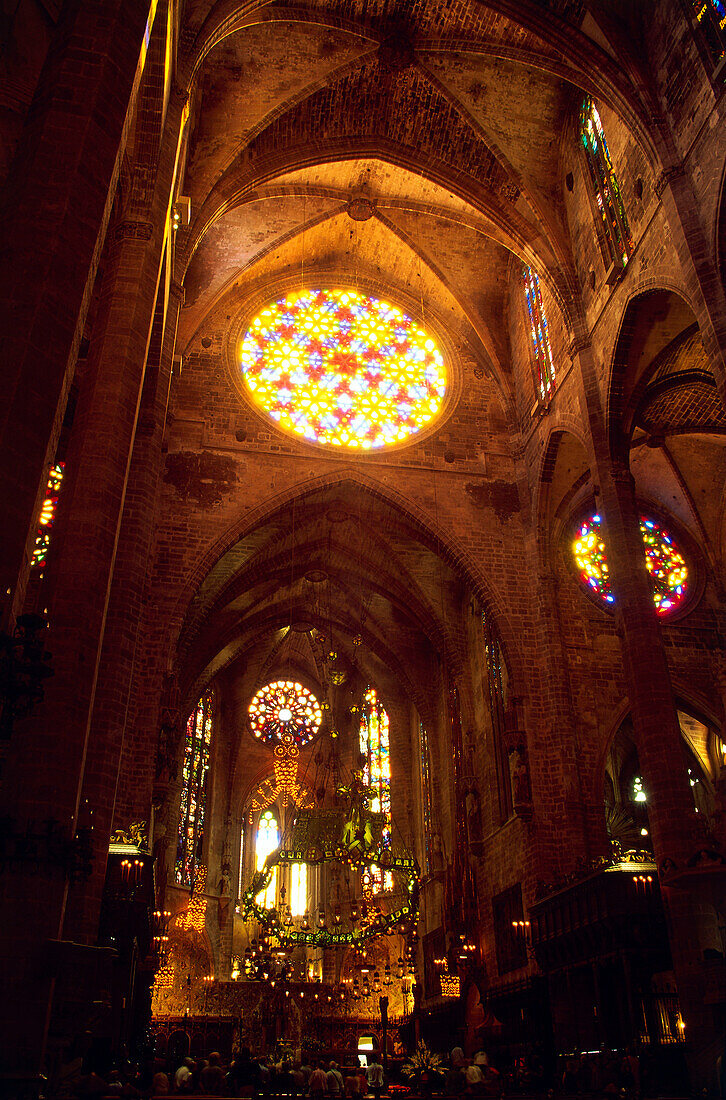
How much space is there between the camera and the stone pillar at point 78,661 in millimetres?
6055

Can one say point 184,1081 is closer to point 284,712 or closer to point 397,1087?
point 397,1087

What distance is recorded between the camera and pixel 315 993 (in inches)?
959

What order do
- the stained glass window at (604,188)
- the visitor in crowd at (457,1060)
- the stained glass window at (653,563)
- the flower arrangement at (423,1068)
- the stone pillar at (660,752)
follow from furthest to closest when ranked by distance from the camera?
the stained glass window at (653,563) → the stained glass window at (604,188) → the flower arrangement at (423,1068) → the visitor in crowd at (457,1060) → the stone pillar at (660,752)

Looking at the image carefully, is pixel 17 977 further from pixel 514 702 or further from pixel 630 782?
pixel 630 782

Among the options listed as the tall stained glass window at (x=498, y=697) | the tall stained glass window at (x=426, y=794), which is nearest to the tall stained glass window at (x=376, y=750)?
the tall stained glass window at (x=426, y=794)

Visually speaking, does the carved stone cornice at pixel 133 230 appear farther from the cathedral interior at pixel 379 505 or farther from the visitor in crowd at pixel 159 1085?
the visitor in crowd at pixel 159 1085

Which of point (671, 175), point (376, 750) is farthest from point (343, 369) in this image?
point (376, 750)

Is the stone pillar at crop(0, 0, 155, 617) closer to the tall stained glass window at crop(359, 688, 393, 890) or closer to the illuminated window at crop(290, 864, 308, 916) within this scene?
the tall stained glass window at crop(359, 688, 393, 890)

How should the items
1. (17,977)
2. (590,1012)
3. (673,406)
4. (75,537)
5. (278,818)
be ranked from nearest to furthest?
(17,977) → (75,537) → (590,1012) → (673,406) → (278,818)

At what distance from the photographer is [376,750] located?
27.0 metres

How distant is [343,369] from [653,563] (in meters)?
8.18

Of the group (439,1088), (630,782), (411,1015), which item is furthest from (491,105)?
(411,1015)

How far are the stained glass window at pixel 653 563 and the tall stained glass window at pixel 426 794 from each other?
7.25 meters

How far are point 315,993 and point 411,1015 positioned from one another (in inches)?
141
